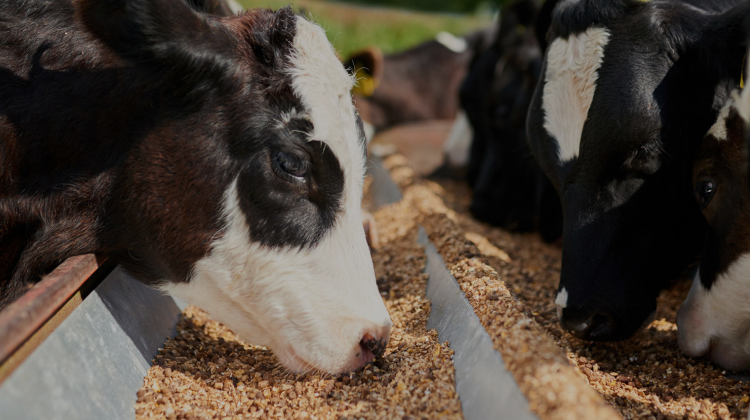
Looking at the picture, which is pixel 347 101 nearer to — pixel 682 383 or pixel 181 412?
pixel 181 412

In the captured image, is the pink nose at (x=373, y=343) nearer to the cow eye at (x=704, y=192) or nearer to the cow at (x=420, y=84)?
the cow eye at (x=704, y=192)

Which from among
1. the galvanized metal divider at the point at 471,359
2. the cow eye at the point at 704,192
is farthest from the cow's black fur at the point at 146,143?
the cow eye at the point at 704,192

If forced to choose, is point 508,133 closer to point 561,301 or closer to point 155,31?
point 561,301

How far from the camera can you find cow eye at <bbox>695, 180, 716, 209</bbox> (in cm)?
260

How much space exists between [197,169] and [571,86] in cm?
178

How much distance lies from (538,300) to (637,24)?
54.7 inches

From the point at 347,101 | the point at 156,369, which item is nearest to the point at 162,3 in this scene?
the point at 347,101

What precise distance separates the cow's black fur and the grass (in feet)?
43.4

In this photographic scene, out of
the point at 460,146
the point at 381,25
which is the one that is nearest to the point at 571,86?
the point at 460,146

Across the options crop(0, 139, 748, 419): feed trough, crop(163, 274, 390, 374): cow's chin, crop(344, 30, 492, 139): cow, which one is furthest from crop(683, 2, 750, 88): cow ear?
crop(344, 30, 492, 139): cow

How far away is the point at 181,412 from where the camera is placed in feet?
6.96

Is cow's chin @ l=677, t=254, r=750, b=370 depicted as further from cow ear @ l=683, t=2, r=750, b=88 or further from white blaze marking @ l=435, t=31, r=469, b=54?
white blaze marking @ l=435, t=31, r=469, b=54

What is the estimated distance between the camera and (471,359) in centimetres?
213

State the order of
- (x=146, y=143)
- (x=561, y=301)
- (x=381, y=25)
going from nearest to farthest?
1. (x=146, y=143)
2. (x=561, y=301)
3. (x=381, y=25)
